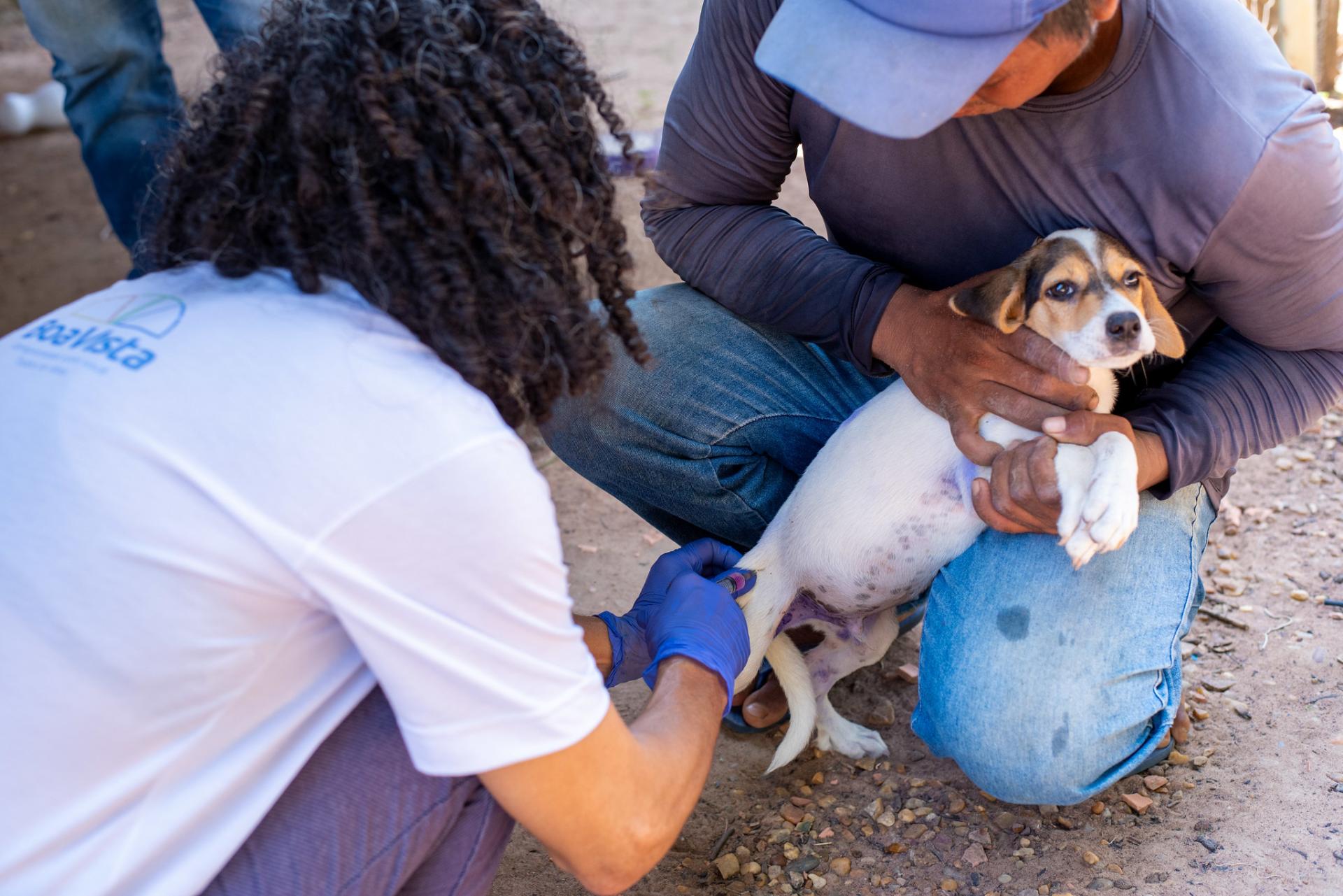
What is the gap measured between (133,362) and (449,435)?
1.13ft

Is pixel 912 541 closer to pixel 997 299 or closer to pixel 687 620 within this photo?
pixel 997 299

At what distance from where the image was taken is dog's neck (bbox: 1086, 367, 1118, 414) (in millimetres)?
2129

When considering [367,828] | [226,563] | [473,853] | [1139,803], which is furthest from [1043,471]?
[226,563]

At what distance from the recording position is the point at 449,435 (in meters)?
1.15

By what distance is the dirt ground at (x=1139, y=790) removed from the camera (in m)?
1.93

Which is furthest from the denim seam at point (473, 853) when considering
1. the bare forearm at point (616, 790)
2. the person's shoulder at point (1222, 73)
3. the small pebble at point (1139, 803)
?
the person's shoulder at point (1222, 73)

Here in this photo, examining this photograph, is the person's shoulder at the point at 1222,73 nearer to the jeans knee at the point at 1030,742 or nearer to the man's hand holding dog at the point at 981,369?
the man's hand holding dog at the point at 981,369

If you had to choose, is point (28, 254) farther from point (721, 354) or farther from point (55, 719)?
point (55, 719)

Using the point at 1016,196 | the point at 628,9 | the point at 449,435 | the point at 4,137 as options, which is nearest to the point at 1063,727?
the point at 1016,196

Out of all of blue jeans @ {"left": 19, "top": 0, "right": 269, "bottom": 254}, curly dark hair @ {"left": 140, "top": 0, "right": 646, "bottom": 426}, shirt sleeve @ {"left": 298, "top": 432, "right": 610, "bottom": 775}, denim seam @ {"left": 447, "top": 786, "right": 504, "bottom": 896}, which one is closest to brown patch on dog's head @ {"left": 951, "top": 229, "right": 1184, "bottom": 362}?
curly dark hair @ {"left": 140, "top": 0, "right": 646, "bottom": 426}

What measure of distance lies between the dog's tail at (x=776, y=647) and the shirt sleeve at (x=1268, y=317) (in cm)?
75

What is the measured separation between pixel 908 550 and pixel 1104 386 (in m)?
0.50

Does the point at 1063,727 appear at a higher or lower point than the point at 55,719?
lower

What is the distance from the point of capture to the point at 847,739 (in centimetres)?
232
